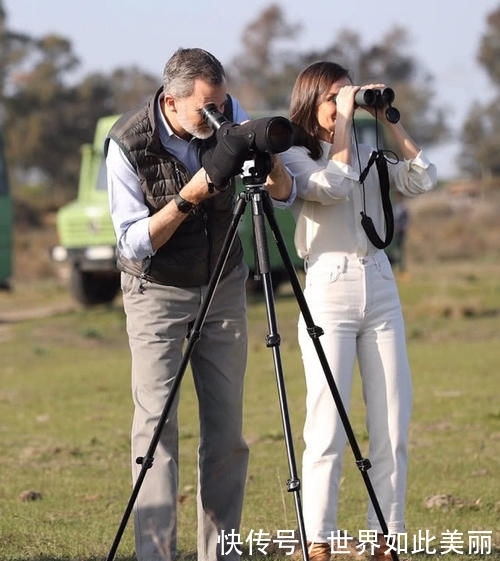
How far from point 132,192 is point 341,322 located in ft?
3.65

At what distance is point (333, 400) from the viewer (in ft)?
19.8

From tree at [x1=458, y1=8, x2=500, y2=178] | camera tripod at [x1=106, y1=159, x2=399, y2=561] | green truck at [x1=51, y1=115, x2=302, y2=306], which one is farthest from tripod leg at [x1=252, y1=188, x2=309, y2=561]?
tree at [x1=458, y1=8, x2=500, y2=178]

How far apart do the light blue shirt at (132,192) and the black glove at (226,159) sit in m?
0.38

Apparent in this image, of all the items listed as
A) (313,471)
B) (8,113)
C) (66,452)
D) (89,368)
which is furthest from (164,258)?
(8,113)

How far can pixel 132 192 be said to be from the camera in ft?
18.4

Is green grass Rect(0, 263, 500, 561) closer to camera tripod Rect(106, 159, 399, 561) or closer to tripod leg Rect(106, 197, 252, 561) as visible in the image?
tripod leg Rect(106, 197, 252, 561)

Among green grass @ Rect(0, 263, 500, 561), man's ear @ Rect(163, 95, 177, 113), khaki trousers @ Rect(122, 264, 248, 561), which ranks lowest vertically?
green grass @ Rect(0, 263, 500, 561)

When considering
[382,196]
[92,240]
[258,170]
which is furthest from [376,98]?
[92,240]

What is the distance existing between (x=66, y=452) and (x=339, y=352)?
433 centimetres

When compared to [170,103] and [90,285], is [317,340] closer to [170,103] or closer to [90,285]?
[170,103]

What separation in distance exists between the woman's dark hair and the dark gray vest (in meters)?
0.49

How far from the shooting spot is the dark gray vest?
5.61 meters

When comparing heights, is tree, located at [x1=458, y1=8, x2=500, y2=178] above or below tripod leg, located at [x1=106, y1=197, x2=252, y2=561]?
above

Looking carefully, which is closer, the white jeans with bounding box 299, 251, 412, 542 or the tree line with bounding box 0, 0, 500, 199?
the white jeans with bounding box 299, 251, 412, 542
